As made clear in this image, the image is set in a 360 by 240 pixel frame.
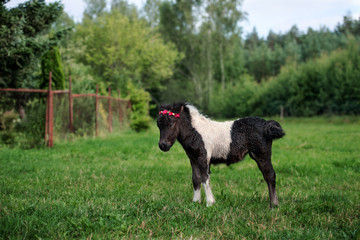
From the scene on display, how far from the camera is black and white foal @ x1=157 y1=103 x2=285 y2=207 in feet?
16.3

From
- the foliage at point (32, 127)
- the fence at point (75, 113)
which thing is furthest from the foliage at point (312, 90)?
the foliage at point (32, 127)

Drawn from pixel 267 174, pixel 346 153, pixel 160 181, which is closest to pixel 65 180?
pixel 160 181

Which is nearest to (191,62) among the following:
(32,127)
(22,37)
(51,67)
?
(51,67)

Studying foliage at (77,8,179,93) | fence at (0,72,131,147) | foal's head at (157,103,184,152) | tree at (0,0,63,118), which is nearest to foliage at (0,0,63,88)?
tree at (0,0,63,118)

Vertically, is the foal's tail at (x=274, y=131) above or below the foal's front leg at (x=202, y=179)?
above

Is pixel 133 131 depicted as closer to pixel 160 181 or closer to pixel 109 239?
pixel 160 181

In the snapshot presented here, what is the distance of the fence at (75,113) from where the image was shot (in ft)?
38.5

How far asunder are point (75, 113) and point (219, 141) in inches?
441

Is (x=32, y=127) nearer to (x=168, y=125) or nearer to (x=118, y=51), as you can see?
(x=168, y=125)

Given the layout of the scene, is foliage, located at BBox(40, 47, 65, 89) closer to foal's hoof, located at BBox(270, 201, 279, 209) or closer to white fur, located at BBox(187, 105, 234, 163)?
white fur, located at BBox(187, 105, 234, 163)

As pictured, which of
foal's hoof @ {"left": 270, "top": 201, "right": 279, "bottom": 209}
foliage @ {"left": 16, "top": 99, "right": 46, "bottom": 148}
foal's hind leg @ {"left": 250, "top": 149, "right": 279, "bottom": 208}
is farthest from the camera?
foliage @ {"left": 16, "top": 99, "right": 46, "bottom": 148}

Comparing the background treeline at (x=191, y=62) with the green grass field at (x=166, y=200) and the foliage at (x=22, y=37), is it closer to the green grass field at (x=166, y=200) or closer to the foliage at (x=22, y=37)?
the foliage at (x=22, y=37)

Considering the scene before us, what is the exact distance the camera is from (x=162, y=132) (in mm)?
4820

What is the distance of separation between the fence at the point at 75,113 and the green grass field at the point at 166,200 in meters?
2.68
